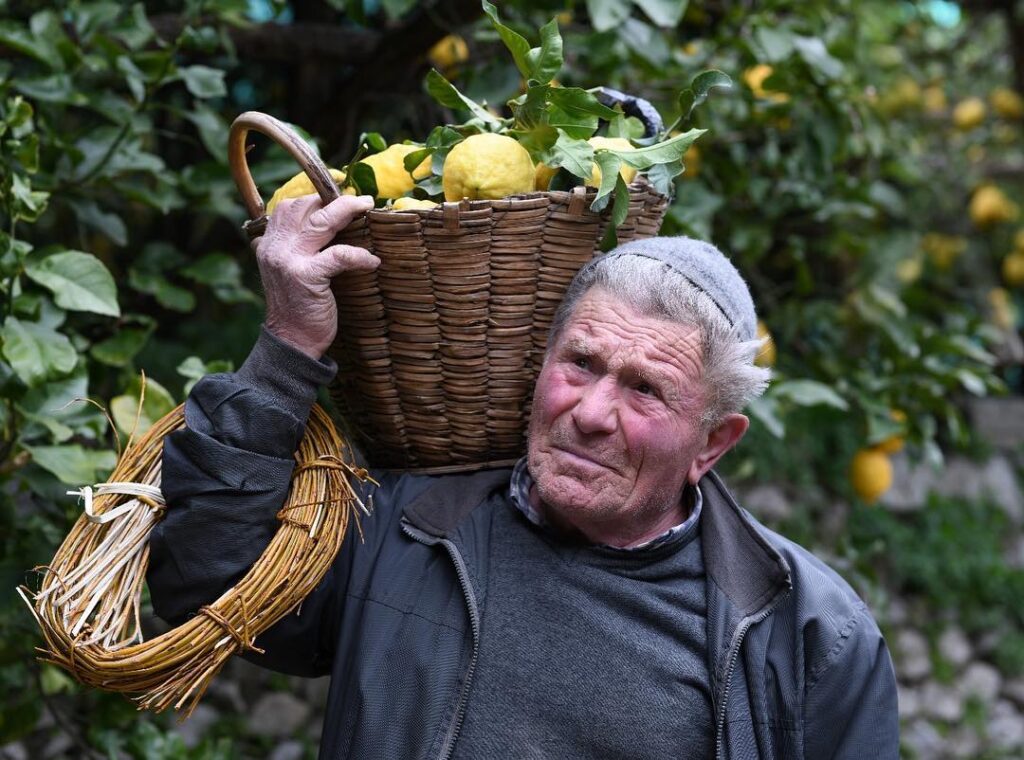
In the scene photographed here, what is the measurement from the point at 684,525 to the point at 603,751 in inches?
13.6

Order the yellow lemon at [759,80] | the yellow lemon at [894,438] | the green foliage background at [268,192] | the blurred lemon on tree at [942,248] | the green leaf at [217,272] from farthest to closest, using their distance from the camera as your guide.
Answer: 1. the blurred lemon on tree at [942,248]
2. the yellow lemon at [894,438]
3. the yellow lemon at [759,80]
4. the green leaf at [217,272]
5. the green foliage background at [268,192]

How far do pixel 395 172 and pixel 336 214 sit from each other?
168 millimetres

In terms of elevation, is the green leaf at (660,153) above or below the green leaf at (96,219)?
above

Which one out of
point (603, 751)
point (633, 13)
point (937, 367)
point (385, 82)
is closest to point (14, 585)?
point (603, 751)

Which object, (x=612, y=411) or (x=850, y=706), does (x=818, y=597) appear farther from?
(x=612, y=411)

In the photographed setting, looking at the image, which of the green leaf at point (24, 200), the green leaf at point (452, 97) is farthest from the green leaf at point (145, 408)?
the green leaf at point (452, 97)

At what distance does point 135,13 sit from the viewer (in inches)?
86.5

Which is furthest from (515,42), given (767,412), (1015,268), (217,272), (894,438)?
(1015,268)

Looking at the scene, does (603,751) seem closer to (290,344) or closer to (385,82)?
(290,344)

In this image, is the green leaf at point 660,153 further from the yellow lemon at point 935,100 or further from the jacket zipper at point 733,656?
the yellow lemon at point 935,100

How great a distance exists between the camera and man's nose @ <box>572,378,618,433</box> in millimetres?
1570

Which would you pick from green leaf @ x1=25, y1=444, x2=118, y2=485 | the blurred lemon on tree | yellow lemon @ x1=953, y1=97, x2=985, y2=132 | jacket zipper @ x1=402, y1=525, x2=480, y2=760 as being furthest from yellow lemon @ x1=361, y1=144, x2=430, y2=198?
the blurred lemon on tree

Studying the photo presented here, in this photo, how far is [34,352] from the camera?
1756 millimetres

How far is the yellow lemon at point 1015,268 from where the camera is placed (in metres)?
5.23
